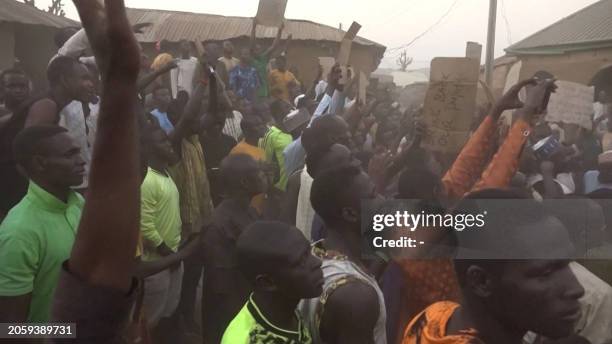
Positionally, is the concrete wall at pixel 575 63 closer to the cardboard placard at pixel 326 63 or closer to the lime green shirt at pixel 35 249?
the cardboard placard at pixel 326 63

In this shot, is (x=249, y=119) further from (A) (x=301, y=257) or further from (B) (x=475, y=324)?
(B) (x=475, y=324)

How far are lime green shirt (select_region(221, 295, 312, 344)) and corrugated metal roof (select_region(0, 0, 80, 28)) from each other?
587 cm

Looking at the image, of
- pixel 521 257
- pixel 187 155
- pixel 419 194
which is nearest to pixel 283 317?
pixel 521 257

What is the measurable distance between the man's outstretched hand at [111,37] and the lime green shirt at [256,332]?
110cm

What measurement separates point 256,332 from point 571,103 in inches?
112

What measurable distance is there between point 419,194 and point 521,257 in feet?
3.64

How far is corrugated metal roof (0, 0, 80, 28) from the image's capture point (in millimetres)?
7305

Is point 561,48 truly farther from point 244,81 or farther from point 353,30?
point 353,30

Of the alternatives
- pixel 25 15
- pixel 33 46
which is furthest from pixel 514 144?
pixel 33 46

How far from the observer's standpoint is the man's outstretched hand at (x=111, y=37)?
69cm

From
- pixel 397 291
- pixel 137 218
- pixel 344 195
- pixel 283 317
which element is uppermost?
pixel 137 218

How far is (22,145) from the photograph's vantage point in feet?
6.97

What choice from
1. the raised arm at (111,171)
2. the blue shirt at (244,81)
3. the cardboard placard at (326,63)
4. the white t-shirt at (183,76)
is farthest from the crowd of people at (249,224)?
the cardboard placard at (326,63)

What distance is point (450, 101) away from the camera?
347 centimetres
